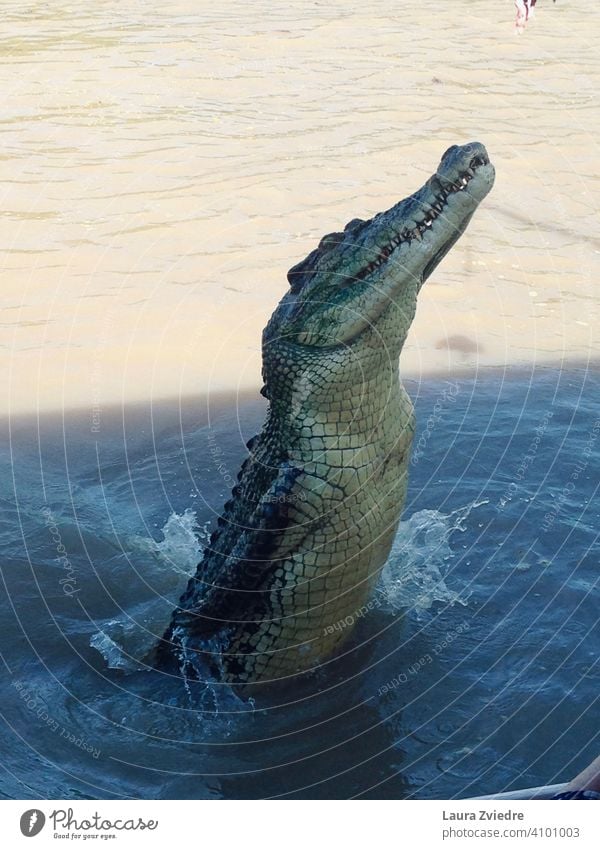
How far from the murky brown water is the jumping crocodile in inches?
142

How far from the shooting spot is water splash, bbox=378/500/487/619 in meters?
6.43

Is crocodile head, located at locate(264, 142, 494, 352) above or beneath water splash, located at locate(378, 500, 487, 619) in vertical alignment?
above

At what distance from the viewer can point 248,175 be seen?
12742mm

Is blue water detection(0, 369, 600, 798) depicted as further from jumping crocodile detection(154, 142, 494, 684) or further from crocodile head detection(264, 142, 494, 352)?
crocodile head detection(264, 142, 494, 352)

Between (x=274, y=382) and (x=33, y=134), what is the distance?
9803 mm

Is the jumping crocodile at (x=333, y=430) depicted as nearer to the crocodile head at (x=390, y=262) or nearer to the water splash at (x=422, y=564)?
the crocodile head at (x=390, y=262)

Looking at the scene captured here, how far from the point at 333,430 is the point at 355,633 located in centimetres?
130

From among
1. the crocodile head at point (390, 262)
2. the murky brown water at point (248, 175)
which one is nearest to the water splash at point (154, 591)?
the crocodile head at point (390, 262)

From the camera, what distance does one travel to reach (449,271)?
35.4ft

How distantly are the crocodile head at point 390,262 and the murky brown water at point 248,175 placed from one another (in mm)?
3671

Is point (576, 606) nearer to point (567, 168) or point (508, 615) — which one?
point (508, 615)

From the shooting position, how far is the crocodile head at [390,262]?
528 centimetres

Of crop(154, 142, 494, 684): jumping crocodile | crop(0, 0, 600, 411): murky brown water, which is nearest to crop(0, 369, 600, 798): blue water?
crop(154, 142, 494, 684): jumping crocodile

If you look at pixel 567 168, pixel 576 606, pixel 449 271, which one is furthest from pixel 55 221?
pixel 576 606
